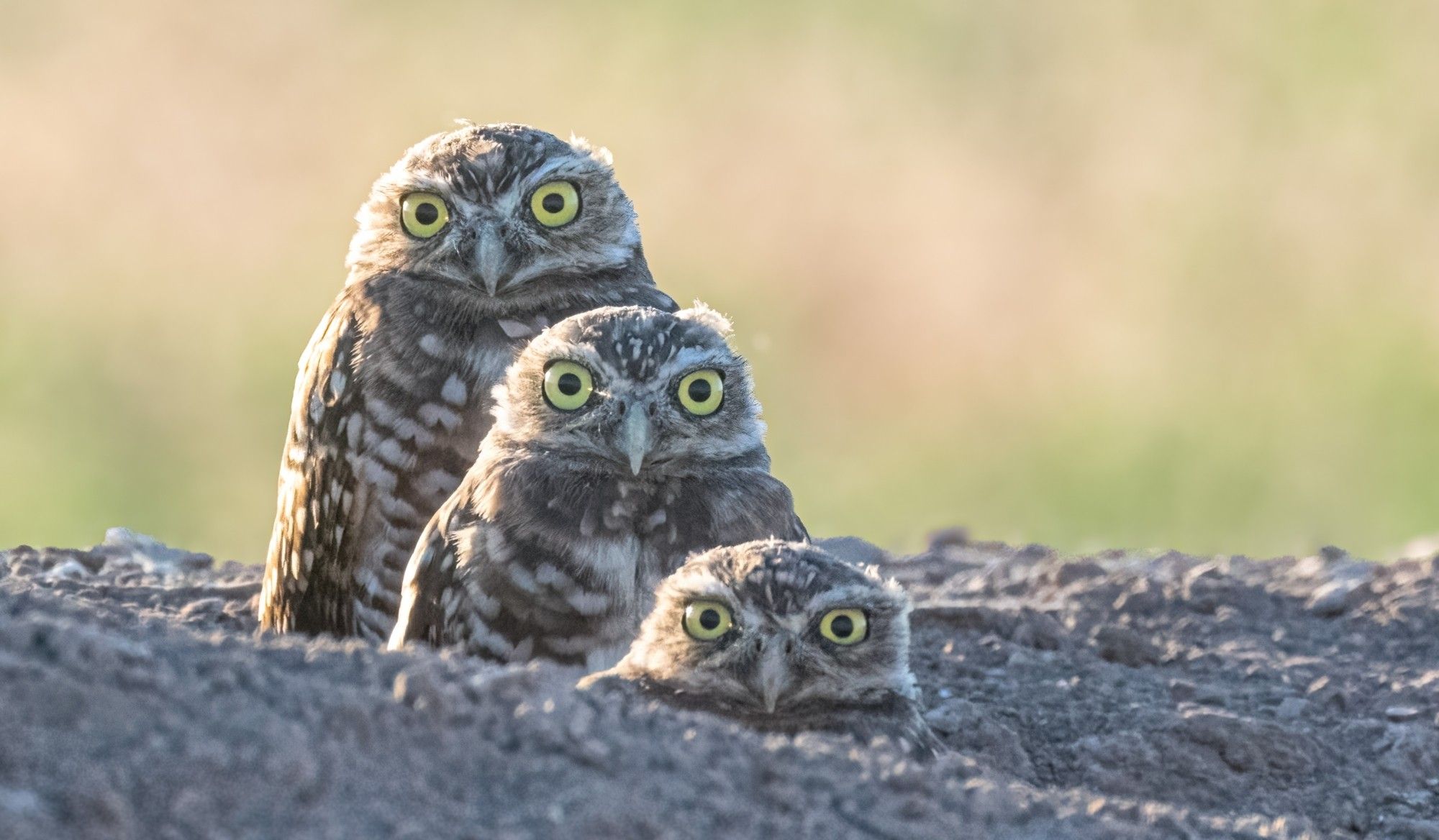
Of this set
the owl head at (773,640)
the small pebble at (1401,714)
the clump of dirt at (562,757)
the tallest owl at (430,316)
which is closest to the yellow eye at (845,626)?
the owl head at (773,640)

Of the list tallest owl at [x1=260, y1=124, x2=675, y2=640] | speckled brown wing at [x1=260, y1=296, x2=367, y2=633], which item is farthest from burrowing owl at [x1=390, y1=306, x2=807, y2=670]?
speckled brown wing at [x1=260, y1=296, x2=367, y2=633]

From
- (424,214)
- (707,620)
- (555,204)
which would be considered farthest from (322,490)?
(707,620)

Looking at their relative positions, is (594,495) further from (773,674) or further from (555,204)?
(555,204)

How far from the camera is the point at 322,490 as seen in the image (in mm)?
5863

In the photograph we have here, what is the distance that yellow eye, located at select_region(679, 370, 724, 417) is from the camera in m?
4.94

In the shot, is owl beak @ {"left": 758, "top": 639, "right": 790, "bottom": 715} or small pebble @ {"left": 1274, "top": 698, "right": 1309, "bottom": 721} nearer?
owl beak @ {"left": 758, "top": 639, "right": 790, "bottom": 715}

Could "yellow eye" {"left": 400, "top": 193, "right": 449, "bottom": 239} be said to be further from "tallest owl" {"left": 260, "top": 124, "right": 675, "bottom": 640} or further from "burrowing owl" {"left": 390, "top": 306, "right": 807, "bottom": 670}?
"burrowing owl" {"left": 390, "top": 306, "right": 807, "bottom": 670}

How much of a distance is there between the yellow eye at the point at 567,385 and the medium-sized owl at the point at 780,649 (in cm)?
60

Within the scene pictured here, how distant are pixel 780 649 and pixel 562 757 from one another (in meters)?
1.05

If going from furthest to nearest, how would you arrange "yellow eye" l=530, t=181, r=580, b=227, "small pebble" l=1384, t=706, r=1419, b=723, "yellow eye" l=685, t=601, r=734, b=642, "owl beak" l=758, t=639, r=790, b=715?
"small pebble" l=1384, t=706, r=1419, b=723 < "yellow eye" l=530, t=181, r=580, b=227 < "yellow eye" l=685, t=601, r=734, b=642 < "owl beak" l=758, t=639, r=790, b=715

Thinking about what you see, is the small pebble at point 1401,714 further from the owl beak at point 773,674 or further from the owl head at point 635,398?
the owl beak at point 773,674

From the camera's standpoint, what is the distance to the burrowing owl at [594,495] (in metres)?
4.82

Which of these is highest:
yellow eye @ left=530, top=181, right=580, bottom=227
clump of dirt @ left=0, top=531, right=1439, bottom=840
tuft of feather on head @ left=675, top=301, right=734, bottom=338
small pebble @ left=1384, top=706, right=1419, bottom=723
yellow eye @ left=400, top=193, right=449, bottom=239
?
yellow eye @ left=530, top=181, right=580, bottom=227

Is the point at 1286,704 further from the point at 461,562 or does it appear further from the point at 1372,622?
the point at 461,562
